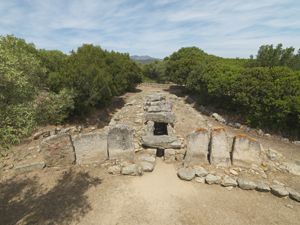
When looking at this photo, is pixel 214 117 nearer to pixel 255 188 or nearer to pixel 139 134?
pixel 139 134

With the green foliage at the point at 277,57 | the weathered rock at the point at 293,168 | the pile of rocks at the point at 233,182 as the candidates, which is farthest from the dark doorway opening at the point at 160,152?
the green foliage at the point at 277,57

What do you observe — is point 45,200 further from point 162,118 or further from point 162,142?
point 162,118

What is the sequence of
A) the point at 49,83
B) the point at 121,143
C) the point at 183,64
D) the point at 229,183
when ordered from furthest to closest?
the point at 183,64 < the point at 49,83 < the point at 121,143 < the point at 229,183

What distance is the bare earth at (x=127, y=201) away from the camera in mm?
6523

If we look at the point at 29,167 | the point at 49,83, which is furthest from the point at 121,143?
the point at 49,83

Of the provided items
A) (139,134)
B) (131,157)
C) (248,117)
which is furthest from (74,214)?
(248,117)

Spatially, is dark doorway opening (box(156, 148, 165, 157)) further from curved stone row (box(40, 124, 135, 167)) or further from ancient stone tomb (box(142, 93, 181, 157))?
curved stone row (box(40, 124, 135, 167))

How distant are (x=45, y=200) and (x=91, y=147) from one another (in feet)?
9.03

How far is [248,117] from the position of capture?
14258 millimetres

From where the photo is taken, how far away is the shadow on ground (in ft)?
21.7

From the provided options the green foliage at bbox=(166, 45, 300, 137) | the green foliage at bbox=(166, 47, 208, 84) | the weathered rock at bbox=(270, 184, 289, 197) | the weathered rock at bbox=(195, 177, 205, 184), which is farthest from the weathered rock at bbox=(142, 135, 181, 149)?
the green foliage at bbox=(166, 47, 208, 84)

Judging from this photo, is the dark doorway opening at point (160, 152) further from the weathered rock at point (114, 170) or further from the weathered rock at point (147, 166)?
the weathered rock at point (114, 170)

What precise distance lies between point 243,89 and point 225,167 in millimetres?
7345

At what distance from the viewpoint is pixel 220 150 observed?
8.98 metres
